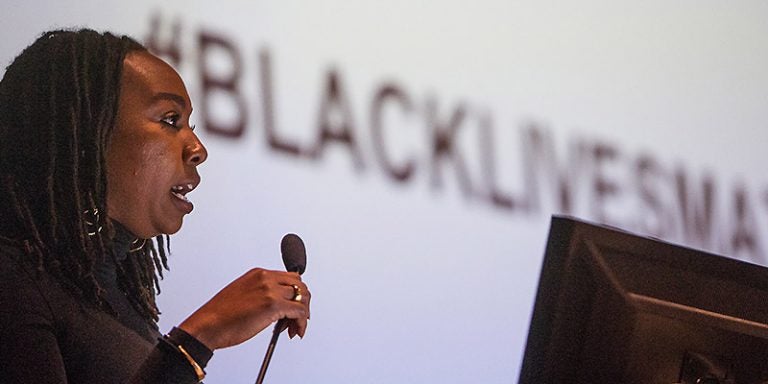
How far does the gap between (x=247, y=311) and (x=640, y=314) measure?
1.35 ft

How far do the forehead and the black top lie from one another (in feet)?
0.85

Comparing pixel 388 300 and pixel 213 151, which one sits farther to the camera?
pixel 388 300

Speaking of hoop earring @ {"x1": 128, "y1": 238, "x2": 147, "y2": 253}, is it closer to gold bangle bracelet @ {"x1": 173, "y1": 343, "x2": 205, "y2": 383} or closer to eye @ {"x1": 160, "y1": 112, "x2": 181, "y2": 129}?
eye @ {"x1": 160, "y1": 112, "x2": 181, "y2": 129}

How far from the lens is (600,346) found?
3.63 ft

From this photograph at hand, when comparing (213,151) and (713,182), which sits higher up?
(713,182)

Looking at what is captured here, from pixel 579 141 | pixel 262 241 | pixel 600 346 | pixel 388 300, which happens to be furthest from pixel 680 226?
pixel 600 346

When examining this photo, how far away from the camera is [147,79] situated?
4.54 ft

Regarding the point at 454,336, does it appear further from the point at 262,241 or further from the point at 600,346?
the point at 600,346

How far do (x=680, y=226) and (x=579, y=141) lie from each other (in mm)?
338

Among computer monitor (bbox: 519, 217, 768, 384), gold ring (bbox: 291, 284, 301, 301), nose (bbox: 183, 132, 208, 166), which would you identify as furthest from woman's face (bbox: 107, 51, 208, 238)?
computer monitor (bbox: 519, 217, 768, 384)

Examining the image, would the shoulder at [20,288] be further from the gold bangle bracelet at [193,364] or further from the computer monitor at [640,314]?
the computer monitor at [640,314]

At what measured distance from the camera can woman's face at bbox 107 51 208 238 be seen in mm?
1326

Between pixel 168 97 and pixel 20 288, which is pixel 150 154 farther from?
pixel 20 288

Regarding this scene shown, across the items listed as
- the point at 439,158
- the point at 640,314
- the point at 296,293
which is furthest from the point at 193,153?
the point at 439,158
